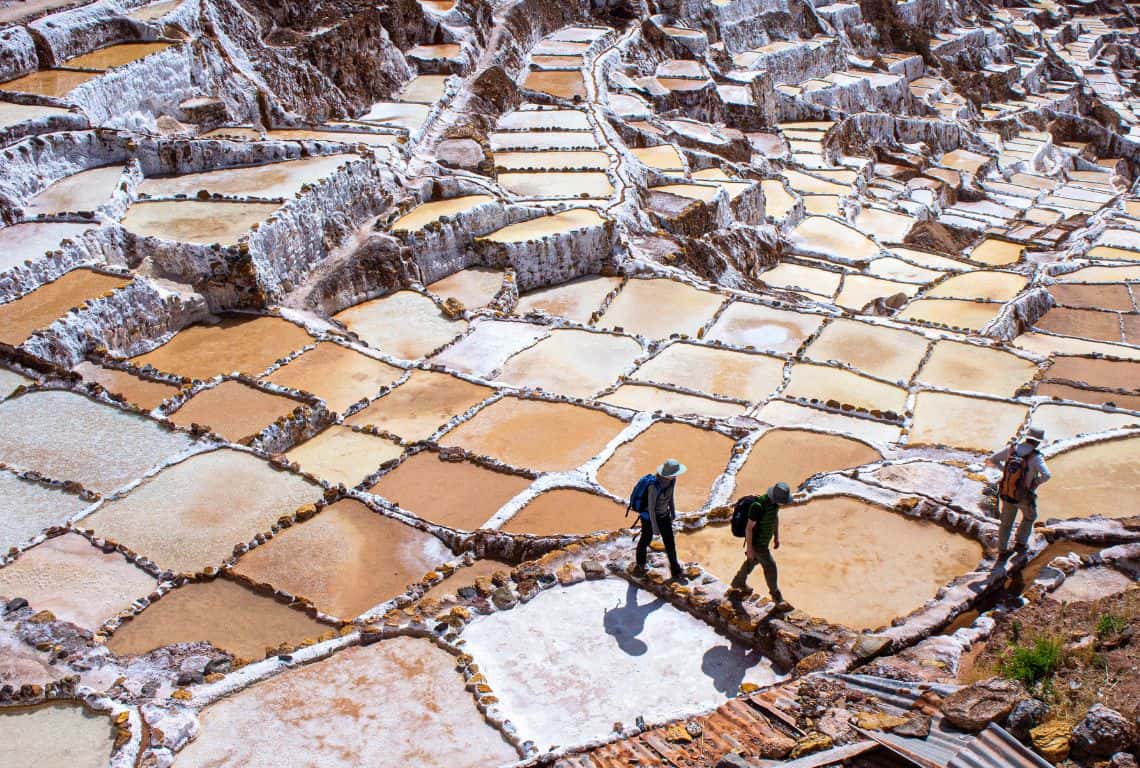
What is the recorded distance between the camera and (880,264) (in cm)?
2494

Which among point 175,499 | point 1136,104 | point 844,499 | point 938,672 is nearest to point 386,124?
point 175,499

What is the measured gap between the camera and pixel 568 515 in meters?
11.7

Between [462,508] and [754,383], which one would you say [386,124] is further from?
[462,508]

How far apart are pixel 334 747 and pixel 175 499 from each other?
17.8 ft

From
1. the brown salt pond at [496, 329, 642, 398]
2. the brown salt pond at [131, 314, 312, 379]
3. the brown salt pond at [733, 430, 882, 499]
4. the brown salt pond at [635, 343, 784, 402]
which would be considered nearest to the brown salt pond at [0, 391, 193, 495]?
the brown salt pond at [131, 314, 312, 379]

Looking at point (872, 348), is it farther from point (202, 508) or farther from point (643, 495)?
point (202, 508)

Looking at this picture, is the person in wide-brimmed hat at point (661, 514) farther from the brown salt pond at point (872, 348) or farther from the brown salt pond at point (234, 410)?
the brown salt pond at point (872, 348)

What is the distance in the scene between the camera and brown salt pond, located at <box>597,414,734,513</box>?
1212 centimetres

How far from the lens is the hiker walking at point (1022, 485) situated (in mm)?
9031

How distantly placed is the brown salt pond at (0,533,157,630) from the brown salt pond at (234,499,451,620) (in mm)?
1201

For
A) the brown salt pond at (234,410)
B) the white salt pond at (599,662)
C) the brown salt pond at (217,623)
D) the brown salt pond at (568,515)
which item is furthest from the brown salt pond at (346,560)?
the brown salt pond at (234,410)

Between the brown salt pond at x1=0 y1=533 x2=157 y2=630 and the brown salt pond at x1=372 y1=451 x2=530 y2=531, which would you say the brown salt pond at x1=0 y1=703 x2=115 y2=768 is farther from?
the brown salt pond at x1=372 y1=451 x2=530 y2=531

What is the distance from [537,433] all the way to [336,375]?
383 centimetres

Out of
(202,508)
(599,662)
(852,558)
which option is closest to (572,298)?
(202,508)
